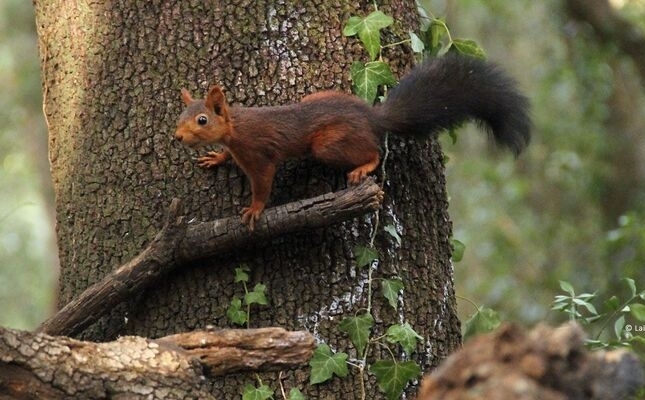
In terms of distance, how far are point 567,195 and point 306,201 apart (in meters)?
7.79

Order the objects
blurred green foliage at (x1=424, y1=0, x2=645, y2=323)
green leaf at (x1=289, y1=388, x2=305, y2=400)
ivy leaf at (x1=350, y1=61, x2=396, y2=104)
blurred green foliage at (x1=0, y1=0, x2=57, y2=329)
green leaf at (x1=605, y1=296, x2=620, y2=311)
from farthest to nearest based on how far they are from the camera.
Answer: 1. blurred green foliage at (x1=0, y1=0, x2=57, y2=329)
2. blurred green foliage at (x1=424, y1=0, x2=645, y2=323)
3. green leaf at (x1=605, y1=296, x2=620, y2=311)
4. ivy leaf at (x1=350, y1=61, x2=396, y2=104)
5. green leaf at (x1=289, y1=388, x2=305, y2=400)

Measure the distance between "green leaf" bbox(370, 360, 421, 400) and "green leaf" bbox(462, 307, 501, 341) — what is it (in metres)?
0.66

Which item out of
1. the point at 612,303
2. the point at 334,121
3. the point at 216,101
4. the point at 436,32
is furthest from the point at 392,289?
the point at 436,32

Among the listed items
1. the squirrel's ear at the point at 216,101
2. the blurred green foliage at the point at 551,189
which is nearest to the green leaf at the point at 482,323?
the squirrel's ear at the point at 216,101

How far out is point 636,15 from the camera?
28.3 feet

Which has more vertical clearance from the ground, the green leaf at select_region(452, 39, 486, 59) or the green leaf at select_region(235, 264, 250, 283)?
the green leaf at select_region(452, 39, 486, 59)

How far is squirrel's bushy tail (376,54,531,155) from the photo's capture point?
3.03 metres

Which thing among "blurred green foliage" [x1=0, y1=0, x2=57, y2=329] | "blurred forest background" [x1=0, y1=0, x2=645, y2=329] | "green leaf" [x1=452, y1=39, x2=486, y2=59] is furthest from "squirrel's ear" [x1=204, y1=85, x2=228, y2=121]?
"blurred green foliage" [x1=0, y1=0, x2=57, y2=329]

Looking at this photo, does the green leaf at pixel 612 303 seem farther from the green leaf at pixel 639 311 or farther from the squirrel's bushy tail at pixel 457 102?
the squirrel's bushy tail at pixel 457 102

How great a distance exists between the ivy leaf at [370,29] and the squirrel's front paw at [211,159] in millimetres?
517

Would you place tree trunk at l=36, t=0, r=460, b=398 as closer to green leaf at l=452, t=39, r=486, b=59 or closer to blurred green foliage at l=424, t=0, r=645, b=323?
green leaf at l=452, t=39, r=486, b=59

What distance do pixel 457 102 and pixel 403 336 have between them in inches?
30.5

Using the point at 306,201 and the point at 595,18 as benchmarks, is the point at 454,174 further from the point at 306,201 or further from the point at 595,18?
the point at 306,201

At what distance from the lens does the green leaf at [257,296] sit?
280cm
